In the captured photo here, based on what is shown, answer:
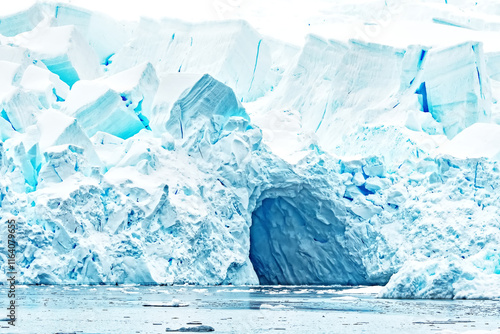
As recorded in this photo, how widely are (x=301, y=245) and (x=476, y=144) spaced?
595 cm

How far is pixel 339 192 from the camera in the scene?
26.9 m

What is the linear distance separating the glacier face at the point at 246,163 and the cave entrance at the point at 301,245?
Answer: 53 millimetres

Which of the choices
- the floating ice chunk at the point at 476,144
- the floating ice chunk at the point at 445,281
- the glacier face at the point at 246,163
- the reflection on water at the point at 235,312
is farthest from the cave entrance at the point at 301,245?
the floating ice chunk at the point at 445,281

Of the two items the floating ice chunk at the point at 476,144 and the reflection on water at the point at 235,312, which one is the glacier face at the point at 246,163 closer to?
the floating ice chunk at the point at 476,144

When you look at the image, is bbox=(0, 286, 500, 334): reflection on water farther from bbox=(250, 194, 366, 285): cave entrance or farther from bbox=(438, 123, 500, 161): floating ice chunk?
bbox=(438, 123, 500, 161): floating ice chunk

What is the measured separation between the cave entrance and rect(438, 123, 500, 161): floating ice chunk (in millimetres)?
3733

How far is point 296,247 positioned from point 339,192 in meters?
2.74

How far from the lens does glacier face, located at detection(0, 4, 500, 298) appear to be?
2295cm

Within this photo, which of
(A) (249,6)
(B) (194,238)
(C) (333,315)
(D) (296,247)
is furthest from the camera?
(A) (249,6)

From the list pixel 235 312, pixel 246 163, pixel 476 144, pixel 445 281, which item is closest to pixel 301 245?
pixel 246 163

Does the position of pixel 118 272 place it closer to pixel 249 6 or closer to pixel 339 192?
pixel 339 192

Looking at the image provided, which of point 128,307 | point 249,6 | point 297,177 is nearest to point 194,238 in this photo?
point 297,177

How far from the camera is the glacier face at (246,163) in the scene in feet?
75.3

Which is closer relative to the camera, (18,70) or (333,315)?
(333,315)
